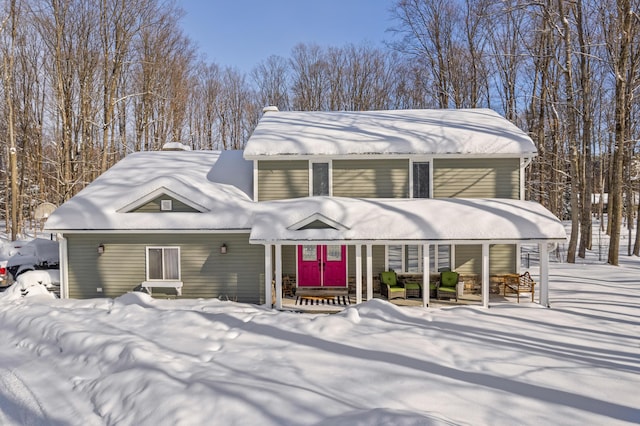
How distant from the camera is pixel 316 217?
415 inches

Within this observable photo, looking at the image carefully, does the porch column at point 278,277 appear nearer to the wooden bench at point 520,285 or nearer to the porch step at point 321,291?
the porch step at point 321,291

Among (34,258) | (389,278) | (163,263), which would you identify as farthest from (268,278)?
(34,258)

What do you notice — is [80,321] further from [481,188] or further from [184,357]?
[481,188]

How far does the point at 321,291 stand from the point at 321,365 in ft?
17.4

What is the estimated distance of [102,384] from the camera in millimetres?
5852

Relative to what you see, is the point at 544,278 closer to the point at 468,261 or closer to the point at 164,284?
the point at 468,261

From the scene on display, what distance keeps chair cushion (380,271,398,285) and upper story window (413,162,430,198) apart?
111 inches

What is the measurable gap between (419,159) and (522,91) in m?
16.3

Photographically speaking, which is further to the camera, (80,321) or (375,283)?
(375,283)

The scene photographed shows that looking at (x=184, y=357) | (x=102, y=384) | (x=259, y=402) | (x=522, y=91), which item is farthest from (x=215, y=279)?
(x=522, y=91)

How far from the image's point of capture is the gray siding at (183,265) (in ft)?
36.8

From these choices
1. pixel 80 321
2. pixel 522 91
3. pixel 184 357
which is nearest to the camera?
pixel 184 357

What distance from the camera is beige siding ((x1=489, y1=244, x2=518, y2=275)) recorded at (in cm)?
1192

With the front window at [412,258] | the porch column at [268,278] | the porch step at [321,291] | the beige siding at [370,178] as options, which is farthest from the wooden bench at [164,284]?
the front window at [412,258]
